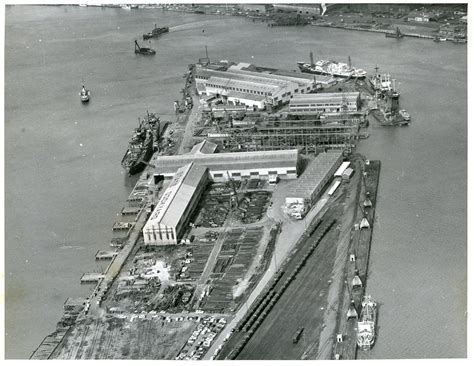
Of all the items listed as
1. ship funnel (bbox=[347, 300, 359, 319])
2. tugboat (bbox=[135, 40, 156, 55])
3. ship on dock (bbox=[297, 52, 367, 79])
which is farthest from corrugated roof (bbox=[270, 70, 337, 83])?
ship funnel (bbox=[347, 300, 359, 319])

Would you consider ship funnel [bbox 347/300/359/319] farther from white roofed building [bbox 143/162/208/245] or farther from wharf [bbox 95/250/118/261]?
wharf [bbox 95/250/118/261]

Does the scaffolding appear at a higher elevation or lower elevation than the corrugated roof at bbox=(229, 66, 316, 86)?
lower

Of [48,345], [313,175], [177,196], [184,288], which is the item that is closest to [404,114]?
[313,175]

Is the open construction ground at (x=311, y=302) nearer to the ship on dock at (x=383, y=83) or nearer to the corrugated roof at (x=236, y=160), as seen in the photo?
the corrugated roof at (x=236, y=160)

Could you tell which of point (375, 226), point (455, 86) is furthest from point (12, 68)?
point (375, 226)

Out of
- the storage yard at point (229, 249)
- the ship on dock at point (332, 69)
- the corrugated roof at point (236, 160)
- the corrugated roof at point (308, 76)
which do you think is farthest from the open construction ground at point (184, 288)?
the ship on dock at point (332, 69)

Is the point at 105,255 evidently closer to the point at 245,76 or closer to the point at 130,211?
the point at 130,211
